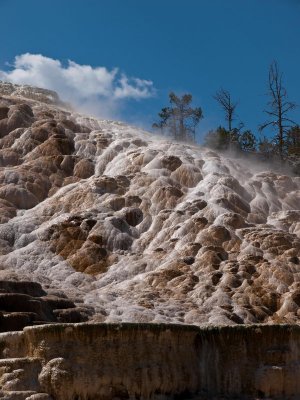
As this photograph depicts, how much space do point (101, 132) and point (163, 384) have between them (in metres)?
30.2

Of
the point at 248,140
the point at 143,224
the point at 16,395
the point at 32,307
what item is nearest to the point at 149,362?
the point at 16,395

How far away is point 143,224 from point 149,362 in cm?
1857

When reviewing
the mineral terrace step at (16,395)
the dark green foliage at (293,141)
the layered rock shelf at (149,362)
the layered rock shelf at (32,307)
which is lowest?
the mineral terrace step at (16,395)

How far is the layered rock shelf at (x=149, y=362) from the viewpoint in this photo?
1962 cm

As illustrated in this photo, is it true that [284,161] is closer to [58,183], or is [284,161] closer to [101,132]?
[101,132]

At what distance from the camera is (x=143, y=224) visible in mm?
39531

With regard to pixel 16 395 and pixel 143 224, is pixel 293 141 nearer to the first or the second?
pixel 143 224

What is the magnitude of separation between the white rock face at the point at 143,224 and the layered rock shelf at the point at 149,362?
6.99 meters

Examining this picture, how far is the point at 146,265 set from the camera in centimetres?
3562

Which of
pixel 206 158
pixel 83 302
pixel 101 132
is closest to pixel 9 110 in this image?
pixel 101 132

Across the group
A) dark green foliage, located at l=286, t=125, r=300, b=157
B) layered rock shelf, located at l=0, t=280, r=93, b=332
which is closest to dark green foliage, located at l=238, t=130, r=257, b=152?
dark green foliage, located at l=286, t=125, r=300, b=157

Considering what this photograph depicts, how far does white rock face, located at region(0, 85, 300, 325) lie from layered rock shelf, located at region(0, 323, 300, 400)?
22.9 ft

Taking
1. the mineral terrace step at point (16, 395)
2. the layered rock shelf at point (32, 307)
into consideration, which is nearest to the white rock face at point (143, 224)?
the layered rock shelf at point (32, 307)

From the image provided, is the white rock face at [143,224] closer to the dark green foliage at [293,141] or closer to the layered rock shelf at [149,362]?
the layered rock shelf at [149,362]
